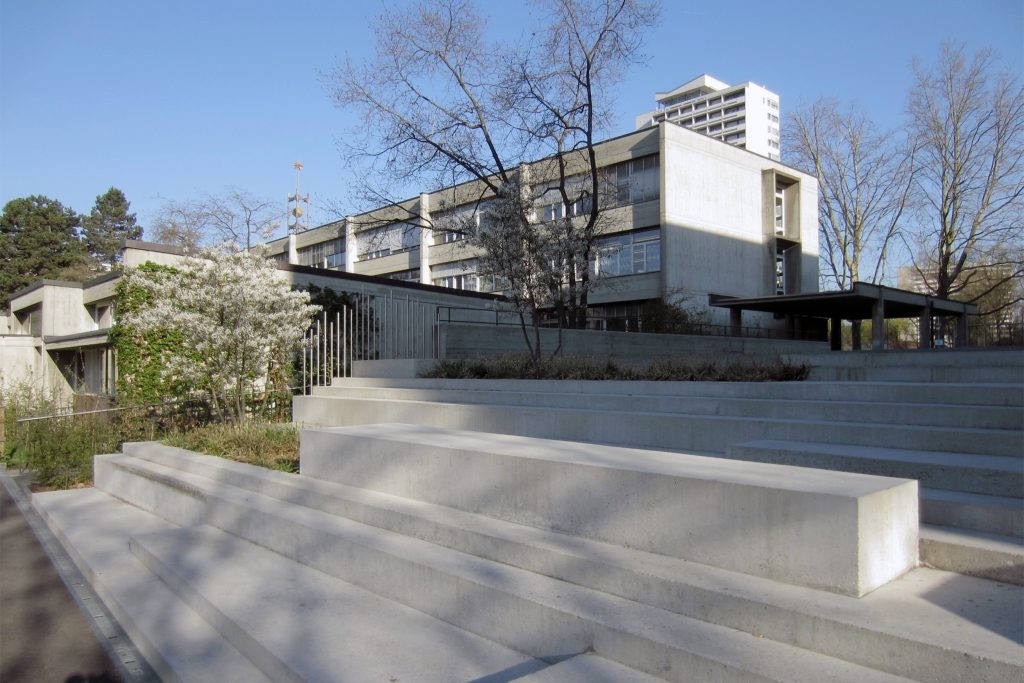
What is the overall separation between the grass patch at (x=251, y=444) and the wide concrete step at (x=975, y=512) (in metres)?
5.82

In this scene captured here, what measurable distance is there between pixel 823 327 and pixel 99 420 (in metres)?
39.2

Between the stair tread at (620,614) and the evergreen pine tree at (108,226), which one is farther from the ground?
the evergreen pine tree at (108,226)

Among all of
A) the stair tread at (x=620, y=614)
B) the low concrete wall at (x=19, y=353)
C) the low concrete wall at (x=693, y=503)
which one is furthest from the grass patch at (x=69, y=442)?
the low concrete wall at (x=19, y=353)

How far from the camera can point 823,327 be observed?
133 ft

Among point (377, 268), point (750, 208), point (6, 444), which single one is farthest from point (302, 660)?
point (377, 268)

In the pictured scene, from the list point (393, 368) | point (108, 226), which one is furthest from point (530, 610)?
point (108, 226)

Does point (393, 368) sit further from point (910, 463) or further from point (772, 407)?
point (910, 463)

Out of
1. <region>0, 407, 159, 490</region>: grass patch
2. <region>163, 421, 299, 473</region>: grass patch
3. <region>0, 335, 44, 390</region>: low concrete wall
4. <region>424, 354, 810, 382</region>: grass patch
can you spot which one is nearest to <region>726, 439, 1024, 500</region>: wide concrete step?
<region>424, 354, 810, 382</region>: grass patch

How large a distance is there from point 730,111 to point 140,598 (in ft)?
431

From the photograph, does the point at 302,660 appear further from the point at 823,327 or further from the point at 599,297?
the point at 823,327

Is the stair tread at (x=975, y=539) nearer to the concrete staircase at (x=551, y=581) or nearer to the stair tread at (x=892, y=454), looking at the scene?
the concrete staircase at (x=551, y=581)

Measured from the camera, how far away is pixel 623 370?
10.5m

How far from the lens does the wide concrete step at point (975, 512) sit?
133 inches

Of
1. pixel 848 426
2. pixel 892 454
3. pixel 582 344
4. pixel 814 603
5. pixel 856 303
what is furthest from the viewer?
pixel 856 303
